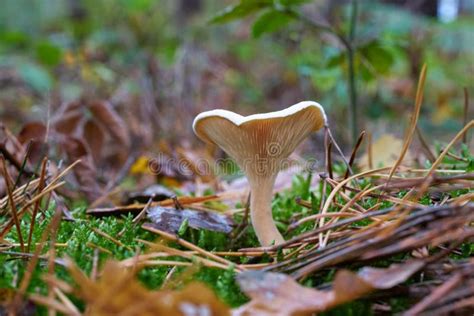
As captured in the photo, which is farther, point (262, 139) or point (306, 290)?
point (262, 139)

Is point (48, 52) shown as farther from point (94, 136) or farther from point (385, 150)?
point (385, 150)

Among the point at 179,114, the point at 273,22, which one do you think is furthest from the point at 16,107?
the point at 273,22

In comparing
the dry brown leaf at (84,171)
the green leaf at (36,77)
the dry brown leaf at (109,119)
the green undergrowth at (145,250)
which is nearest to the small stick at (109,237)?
the green undergrowth at (145,250)

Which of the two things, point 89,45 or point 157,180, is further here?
point 89,45

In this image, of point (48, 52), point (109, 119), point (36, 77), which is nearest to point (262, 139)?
point (109, 119)

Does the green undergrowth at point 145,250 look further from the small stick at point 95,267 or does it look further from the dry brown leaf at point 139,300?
the dry brown leaf at point 139,300

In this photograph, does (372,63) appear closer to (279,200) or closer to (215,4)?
(279,200)

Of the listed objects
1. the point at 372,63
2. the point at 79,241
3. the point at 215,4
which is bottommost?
the point at 79,241
